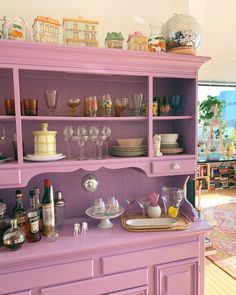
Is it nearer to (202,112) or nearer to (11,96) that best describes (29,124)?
(11,96)

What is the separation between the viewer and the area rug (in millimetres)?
2738

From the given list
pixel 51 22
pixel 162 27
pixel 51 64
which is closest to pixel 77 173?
pixel 51 64

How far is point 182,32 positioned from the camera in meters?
1.66

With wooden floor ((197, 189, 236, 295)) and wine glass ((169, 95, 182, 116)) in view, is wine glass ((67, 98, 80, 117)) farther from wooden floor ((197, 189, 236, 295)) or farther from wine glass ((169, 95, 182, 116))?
wooden floor ((197, 189, 236, 295))

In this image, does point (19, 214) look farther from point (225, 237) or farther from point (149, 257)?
point (225, 237)

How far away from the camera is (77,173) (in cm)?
180

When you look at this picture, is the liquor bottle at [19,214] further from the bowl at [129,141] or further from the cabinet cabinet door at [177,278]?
the cabinet cabinet door at [177,278]

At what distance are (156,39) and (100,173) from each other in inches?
41.1

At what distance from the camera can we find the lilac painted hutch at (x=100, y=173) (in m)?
1.40

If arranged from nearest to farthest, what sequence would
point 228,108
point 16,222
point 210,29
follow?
point 16,222 < point 210,29 < point 228,108

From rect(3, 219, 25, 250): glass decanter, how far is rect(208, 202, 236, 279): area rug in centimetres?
220

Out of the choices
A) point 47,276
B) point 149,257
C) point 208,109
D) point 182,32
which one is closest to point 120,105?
point 182,32

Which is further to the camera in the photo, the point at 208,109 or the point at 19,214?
the point at 208,109

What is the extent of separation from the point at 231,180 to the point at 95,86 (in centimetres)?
496
